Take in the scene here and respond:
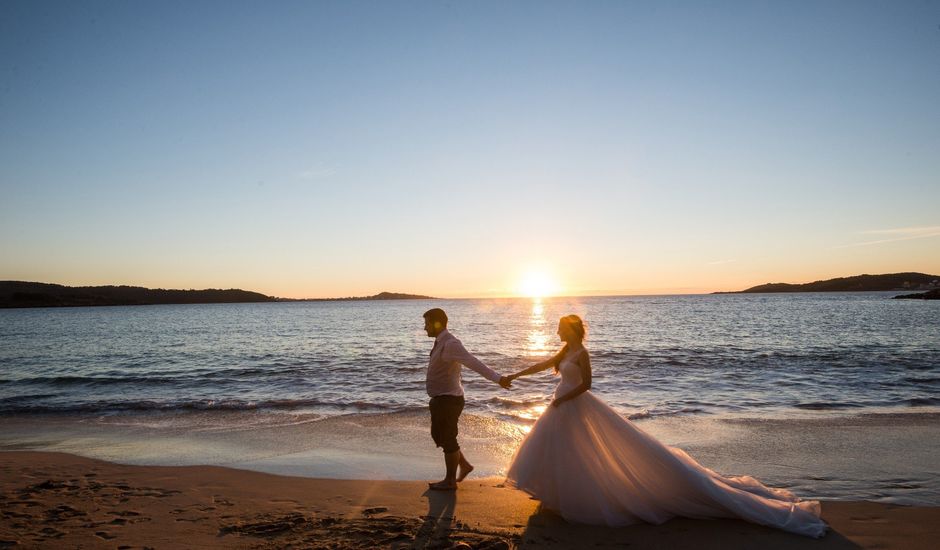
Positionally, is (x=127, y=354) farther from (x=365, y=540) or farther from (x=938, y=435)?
(x=938, y=435)

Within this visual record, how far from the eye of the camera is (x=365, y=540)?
211 inches

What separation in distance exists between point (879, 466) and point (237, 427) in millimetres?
11656

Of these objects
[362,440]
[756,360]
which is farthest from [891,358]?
[362,440]

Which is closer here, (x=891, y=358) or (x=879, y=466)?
(x=879, y=466)

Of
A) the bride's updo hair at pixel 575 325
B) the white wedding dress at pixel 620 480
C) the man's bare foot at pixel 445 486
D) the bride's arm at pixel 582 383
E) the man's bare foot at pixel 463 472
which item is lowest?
the man's bare foot at pixel 445 486

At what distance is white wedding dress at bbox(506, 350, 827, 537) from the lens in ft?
18.6

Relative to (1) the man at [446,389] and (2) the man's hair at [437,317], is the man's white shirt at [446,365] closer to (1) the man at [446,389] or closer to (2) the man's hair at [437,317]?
(1) the man at [446,389]

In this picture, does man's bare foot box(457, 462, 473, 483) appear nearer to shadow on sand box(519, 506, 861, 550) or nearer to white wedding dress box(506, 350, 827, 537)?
white wedding dress box(506, 350, 827, 537)

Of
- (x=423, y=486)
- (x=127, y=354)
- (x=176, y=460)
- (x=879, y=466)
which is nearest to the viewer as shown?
(x=423, y=486)

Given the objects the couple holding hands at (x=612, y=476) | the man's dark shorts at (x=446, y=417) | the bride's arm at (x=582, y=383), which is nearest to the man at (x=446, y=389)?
the man's dark shorts at (x=446, y=417)

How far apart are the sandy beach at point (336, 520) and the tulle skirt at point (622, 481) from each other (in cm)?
15

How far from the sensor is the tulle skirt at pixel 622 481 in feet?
18.6

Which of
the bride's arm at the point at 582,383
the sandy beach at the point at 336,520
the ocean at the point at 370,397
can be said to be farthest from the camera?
the ocean at the point at 370,397

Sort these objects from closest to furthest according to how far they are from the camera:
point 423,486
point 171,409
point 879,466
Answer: point 423,486
point 879,466
point 171,409
